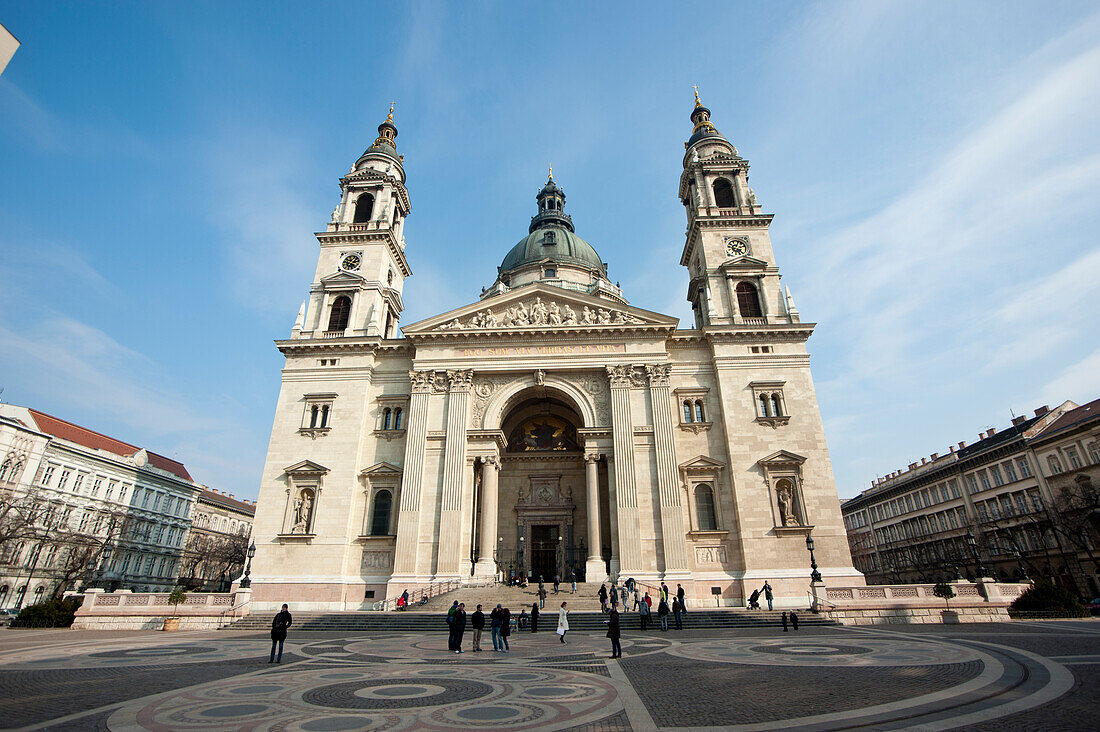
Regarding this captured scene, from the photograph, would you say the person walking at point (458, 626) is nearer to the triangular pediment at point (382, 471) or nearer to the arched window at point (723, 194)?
the triangular pediment at point (382, 471)

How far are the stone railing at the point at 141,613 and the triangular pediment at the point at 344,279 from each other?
21.5 meters

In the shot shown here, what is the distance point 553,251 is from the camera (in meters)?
54.0

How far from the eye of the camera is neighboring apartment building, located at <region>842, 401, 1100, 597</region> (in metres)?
41.7

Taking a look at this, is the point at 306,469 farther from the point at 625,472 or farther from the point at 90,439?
the point at 90,439

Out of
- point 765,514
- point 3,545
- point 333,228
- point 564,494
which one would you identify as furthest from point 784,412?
point 3,545

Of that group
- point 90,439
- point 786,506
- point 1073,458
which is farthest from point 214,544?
point 1073,458

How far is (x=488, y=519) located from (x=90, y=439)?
1937 inches

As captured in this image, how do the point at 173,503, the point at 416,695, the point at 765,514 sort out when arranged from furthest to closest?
the point at 173,503 → the point at 765,514 → the point at 416,695

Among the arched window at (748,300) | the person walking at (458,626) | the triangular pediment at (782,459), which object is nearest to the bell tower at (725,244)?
the arched window at (748,300)

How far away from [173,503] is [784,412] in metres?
65.8

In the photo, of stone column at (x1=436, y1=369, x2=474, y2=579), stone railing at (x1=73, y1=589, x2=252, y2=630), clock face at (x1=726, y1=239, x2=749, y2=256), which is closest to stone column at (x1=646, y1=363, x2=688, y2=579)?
stone column at (x1=436, y1=369, x2=474, y2=579)

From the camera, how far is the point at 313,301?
39.0 meters

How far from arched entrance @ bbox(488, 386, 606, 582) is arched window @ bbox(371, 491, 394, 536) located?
7475 mm

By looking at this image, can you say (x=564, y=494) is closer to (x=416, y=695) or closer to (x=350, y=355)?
(x=350, y=355)
